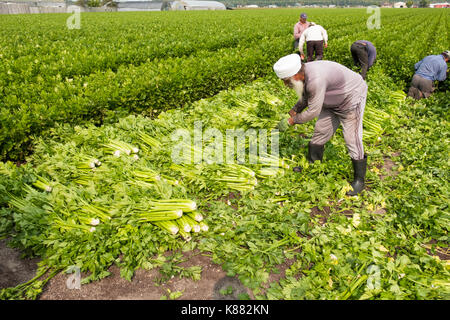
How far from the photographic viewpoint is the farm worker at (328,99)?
3.65 m

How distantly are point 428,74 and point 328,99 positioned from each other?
6.34m

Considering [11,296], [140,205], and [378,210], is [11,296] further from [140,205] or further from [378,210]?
[378,210]

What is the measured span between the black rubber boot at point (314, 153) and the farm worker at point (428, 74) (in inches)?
234

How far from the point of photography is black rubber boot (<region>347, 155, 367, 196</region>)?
181 inches

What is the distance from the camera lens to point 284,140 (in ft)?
18.7

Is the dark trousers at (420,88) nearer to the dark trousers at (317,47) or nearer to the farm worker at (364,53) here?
the farm worker at (364,53)

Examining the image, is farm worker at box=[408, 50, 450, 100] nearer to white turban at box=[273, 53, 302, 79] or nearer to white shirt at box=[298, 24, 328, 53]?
white shirt at box=[298, 24, 328, 53]

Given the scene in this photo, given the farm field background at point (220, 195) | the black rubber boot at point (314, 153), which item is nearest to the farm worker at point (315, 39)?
the farm field background at point (220, 195)

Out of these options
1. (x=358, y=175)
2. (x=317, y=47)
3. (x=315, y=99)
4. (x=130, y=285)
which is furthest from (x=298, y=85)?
(x=317, y=47)

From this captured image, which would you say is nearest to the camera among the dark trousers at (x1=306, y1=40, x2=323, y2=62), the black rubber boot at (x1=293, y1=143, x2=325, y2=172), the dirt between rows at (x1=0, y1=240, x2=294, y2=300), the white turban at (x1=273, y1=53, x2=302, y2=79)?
the dirt between rows at (x1=0, y1=240, x2=294, y2=300)

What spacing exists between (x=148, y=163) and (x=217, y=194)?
1229 mm

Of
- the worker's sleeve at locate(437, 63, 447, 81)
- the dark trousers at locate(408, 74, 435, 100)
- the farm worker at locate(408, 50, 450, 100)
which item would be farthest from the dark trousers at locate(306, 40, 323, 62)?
the worker's sleeve at locate(437, 63, 447, 81)

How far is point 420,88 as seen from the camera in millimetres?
8562
